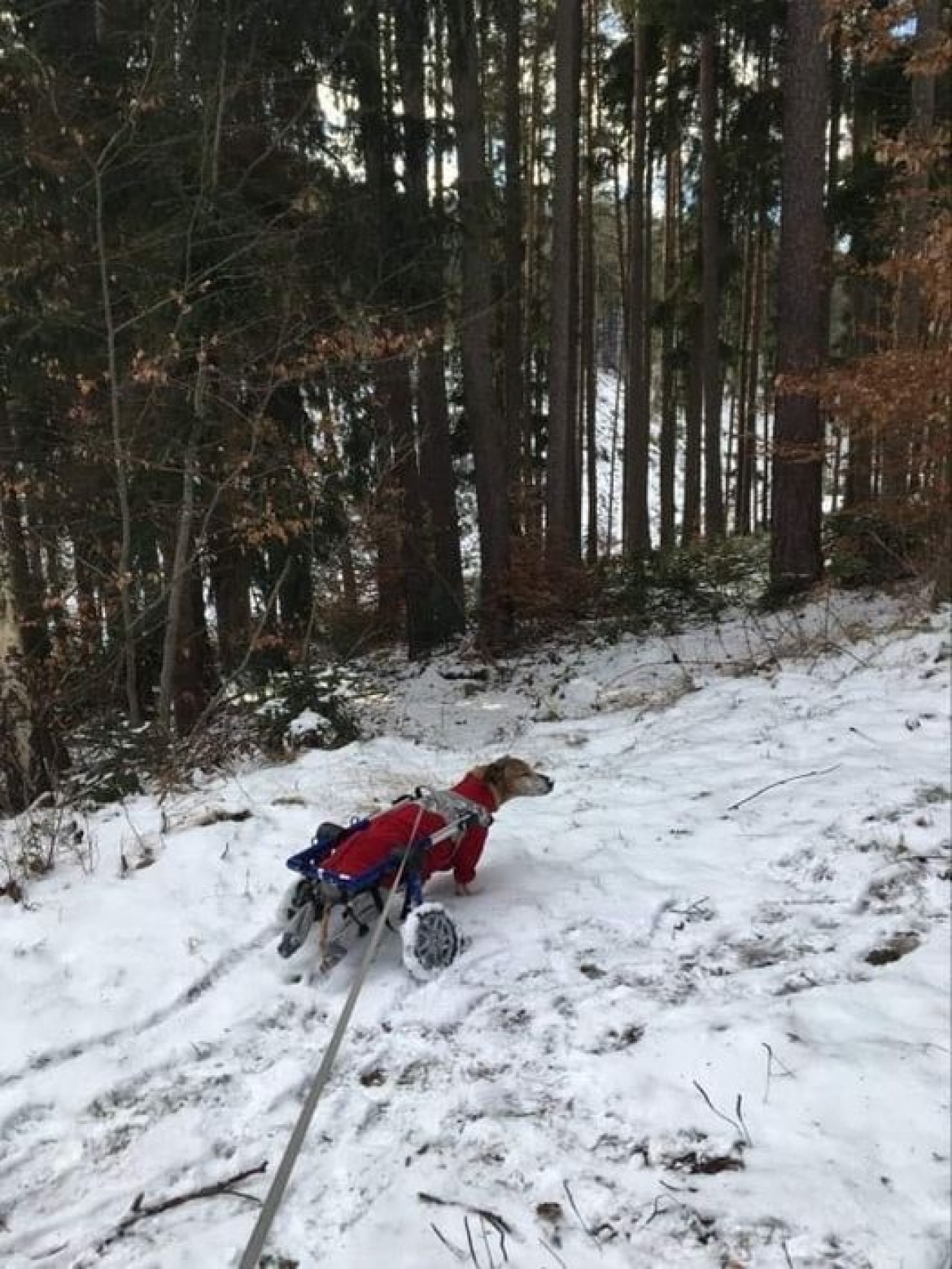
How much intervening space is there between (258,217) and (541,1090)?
23.5 feet

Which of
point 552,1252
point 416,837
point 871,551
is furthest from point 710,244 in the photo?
point 552,1252

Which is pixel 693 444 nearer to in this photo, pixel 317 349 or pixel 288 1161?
pixel 317 349

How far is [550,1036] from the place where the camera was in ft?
9.66

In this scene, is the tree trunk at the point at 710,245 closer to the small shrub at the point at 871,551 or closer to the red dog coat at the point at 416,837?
the small shrub at the point at 871,551

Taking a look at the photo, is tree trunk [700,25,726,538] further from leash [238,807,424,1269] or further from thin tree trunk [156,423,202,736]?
leash [238,807,424,1269]

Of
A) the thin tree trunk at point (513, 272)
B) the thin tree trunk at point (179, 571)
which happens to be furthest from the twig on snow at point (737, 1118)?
the thin tree trunk at point (513, 272)

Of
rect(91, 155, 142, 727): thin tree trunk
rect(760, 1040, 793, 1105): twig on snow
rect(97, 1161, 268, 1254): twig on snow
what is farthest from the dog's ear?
rect(91, 155, 142, 727): thin tree trunk

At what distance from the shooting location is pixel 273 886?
4180 millimetres

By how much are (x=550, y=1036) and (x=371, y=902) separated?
1078mm

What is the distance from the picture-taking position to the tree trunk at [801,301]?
28.2ft

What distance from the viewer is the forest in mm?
6797

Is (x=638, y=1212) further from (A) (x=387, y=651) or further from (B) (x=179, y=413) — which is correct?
(A) (x=387, y=651)

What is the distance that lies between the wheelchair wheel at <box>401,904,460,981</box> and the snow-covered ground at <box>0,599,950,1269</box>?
0.07m

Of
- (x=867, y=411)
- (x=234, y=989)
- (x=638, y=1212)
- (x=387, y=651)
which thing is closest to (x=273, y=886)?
(x=234, y=989)
